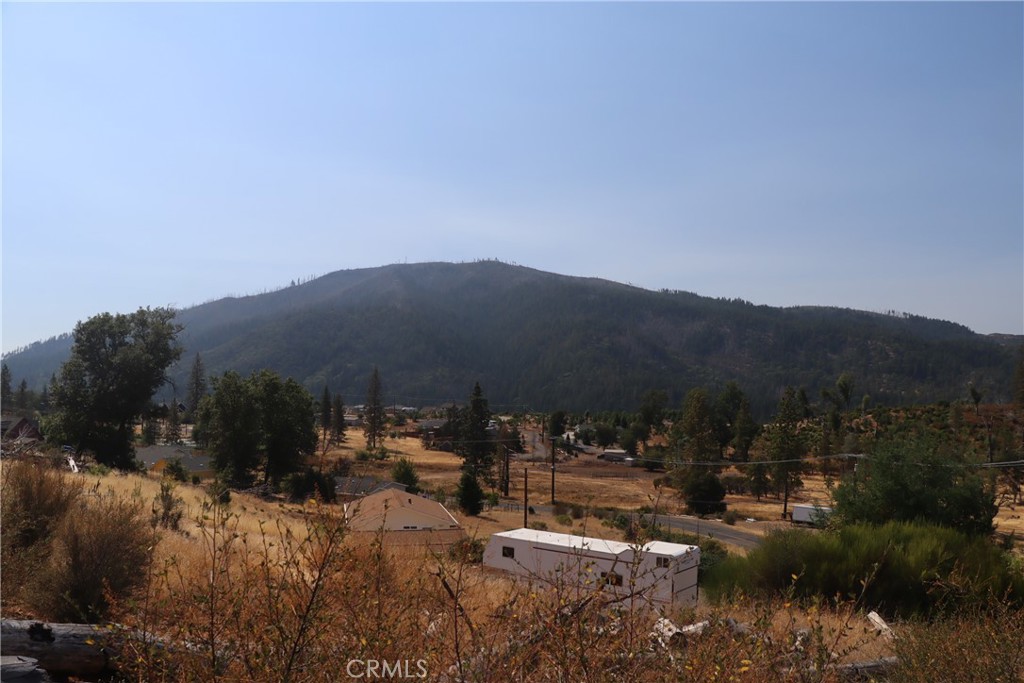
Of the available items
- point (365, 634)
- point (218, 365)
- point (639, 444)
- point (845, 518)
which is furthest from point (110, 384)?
point (218, 365)

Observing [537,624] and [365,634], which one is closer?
[365,634]

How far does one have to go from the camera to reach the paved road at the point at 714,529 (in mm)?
31656

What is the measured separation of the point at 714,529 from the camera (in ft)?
119

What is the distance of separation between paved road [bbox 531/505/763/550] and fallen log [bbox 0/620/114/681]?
28244 millimetres

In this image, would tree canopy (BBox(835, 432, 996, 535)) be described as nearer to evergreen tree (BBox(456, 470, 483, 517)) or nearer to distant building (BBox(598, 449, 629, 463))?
evergreen tree (BBox(456, 470, 483, 517))

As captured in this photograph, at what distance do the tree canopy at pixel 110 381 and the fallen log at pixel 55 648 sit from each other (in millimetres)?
30087

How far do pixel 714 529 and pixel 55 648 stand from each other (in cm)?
3560

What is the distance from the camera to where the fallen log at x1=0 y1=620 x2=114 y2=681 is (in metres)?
4.75

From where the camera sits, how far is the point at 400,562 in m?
4.78

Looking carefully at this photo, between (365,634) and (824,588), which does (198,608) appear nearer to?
(365,634)

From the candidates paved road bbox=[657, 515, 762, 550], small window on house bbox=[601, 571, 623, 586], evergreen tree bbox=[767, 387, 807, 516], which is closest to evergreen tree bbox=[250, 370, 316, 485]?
paved road bbox=[657, 515, 762, 550]

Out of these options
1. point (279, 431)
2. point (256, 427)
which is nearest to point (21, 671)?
point (256, 427)

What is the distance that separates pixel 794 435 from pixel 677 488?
1051 cm

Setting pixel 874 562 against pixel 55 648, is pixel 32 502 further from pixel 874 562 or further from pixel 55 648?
pixel 874 562
